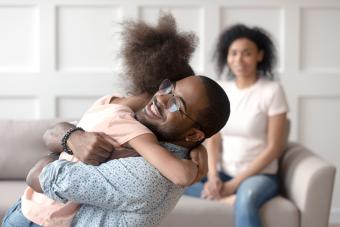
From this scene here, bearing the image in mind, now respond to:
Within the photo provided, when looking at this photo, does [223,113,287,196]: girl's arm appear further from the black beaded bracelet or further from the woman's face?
the black beaded bracelet

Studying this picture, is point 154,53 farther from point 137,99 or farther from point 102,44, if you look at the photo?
point 102,44

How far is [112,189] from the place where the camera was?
90cm

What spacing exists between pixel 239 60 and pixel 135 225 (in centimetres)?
180

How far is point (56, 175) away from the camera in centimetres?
92

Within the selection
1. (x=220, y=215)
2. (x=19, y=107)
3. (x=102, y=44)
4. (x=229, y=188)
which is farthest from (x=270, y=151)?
(x=19, y=107)

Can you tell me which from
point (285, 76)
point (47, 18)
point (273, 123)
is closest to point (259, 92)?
point (273, 123)

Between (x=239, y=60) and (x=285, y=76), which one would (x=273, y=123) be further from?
(x=285, y=76)

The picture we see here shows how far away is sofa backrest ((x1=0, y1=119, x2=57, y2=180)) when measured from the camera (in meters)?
2.68

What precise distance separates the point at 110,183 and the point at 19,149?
74.7 inches

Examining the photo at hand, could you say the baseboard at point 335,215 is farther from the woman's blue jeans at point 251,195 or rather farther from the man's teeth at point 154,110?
the man's teeth at point 154,110

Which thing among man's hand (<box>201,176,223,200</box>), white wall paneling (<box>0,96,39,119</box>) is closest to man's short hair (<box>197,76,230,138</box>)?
man's hand (<box>201,176,223,200</box>)

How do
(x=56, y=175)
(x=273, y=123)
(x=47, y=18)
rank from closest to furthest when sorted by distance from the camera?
(x=56, y=175) < (x=273, y=123) < (x=47, y=18)

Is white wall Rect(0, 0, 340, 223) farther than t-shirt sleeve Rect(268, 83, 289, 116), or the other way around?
white wall Rect(0, 0, 340, 223)

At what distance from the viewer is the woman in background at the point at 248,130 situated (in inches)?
98.5
